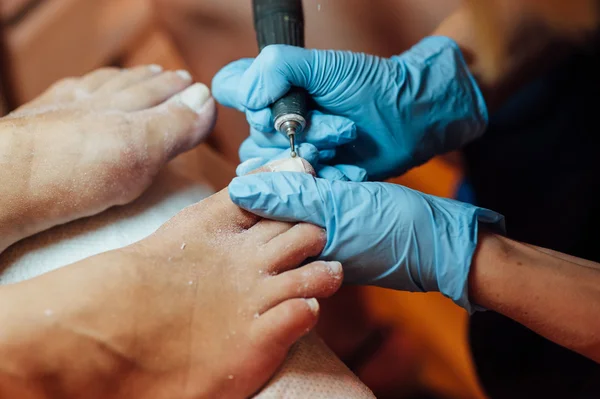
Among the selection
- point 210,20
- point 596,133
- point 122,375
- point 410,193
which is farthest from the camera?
point 210,20

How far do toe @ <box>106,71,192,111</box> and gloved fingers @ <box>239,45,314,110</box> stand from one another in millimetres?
303

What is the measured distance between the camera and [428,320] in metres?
1.35

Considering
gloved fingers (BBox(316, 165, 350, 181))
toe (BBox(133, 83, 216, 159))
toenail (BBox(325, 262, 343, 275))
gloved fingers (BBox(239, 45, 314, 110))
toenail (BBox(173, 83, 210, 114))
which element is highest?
gloved fingers (BBox(239, 45, 314, 110))

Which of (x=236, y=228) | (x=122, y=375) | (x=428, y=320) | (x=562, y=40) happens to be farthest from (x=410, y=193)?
(x=562, y=40)

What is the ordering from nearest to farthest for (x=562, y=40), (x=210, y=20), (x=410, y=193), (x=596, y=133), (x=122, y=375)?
(x=122, y=375), (x=410, y=193), (x=596, y=133), (x=562, y=40), (x=210, y=20)

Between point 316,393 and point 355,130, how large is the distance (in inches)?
16.3

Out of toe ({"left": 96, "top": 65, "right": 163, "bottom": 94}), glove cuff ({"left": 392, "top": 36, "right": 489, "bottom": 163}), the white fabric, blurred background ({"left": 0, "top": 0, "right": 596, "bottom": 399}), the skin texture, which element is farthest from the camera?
blurred background ({"left": 0, "top": 0, "right": 596, "bottom": 399})

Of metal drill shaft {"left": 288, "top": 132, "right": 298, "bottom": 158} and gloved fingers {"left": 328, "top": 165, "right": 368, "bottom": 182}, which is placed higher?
metal drill shaft {"left": 288, "top": 132, "right": 298, "bottom": 158}

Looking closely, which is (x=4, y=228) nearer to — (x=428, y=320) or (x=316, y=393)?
(x=316, y=393)

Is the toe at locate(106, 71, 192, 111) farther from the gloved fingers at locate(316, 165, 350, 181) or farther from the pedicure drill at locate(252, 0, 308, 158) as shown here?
the gloved fingers at locate(316, 165, 350, 181)

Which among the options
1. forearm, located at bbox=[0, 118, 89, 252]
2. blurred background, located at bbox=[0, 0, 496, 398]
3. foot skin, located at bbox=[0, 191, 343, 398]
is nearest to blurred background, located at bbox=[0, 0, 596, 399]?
blurred background, located at bbox=[0, 0, 496, 398]

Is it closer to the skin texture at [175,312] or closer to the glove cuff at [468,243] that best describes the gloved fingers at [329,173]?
the skin texture at [175,312]

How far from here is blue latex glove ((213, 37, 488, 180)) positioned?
81 centimetres

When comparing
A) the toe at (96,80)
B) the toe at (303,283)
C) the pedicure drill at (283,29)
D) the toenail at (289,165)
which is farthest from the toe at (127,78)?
the toe at (303,283)
